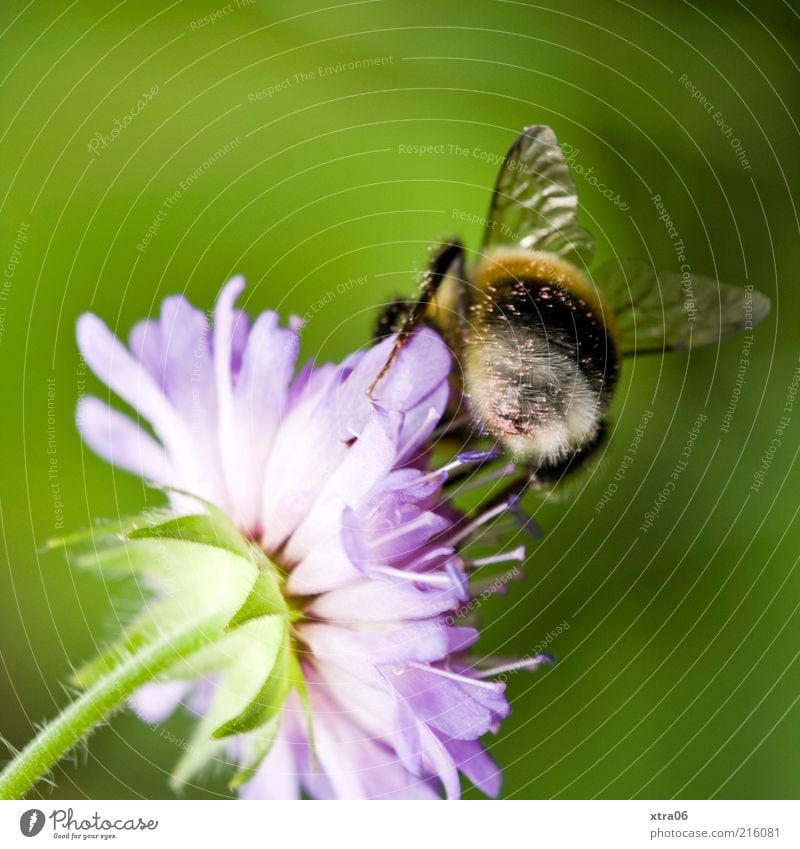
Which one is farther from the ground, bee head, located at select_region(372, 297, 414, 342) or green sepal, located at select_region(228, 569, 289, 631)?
bee head, located at select_region(372, 297, 414, 342)

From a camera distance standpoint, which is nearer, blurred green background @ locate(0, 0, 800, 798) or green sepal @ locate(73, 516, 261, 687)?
green sepal @ locate(73, 516, 261, 687)

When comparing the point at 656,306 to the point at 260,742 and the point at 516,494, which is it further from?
the point at 260,742

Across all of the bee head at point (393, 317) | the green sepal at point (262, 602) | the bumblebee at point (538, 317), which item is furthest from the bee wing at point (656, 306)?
the green sepal at point (262, 602)

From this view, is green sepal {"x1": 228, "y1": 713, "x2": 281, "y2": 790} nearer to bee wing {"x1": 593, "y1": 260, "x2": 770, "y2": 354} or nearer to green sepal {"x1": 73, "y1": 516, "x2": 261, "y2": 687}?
green sepal {"x1": 73, "y1": 516, "x2": 261, "y2": 687}

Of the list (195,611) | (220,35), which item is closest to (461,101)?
(220,35)

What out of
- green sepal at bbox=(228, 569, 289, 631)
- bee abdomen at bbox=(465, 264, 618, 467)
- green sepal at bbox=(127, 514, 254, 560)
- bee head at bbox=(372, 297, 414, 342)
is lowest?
green sepal at bbox=(228, 569, 289, 631)

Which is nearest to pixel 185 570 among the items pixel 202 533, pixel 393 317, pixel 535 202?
pixel 202 533

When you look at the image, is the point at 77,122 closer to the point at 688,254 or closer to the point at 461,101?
the point at 461,101

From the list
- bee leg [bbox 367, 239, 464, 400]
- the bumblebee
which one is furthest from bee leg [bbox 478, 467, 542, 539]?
bee leg [bbox 367, 239, 464, 400]
